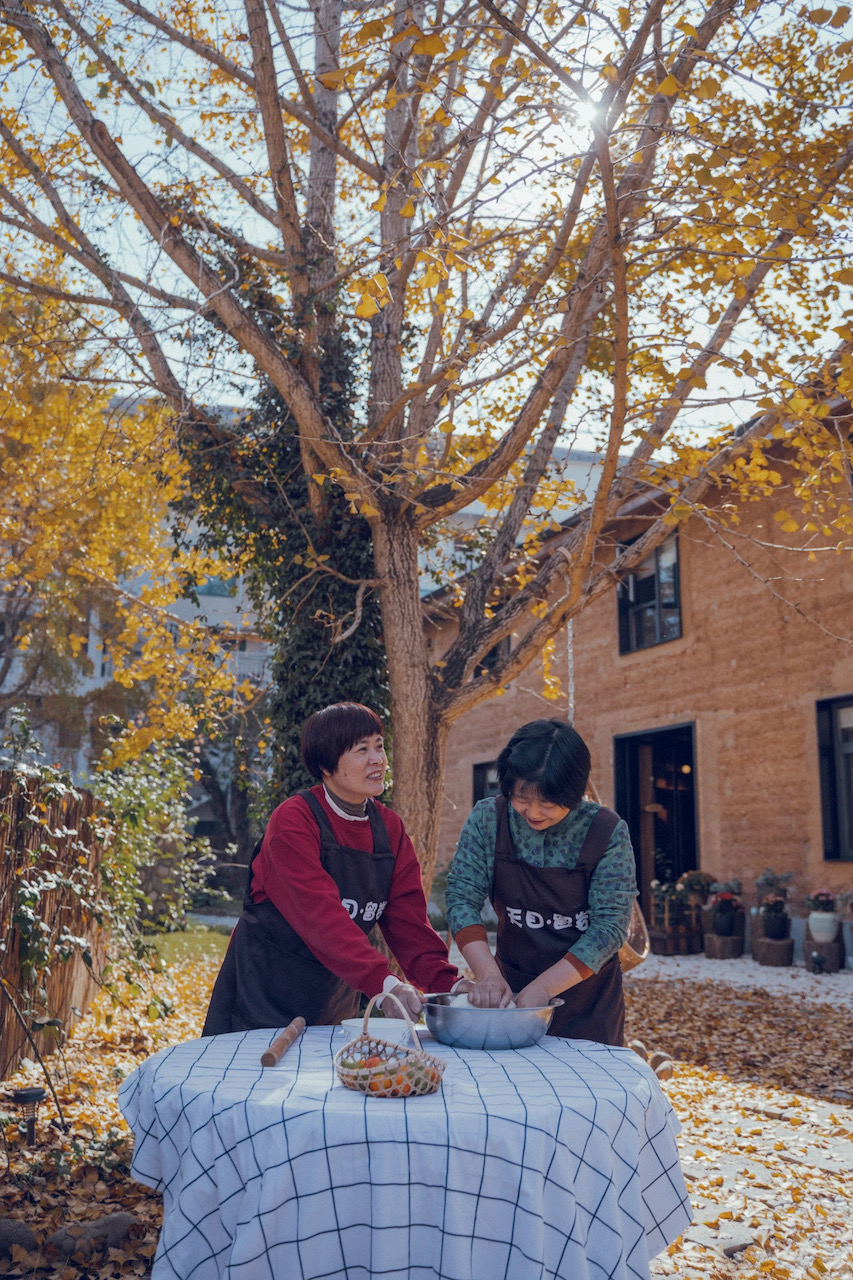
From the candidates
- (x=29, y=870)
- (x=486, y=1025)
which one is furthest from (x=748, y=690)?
(x=486, y=1025)

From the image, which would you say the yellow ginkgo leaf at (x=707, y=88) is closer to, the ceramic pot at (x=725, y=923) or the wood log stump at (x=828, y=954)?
the wood log stump at (x=828, y=954)

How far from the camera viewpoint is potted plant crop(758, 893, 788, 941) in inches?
425

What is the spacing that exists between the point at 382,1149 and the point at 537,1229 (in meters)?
0.29

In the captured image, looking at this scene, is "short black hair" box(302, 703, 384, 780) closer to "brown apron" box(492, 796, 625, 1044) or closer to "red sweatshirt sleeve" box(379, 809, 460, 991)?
"red sweatshirt sleeve" box(379, 809, 460, 991)

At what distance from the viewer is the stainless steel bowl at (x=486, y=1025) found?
2.30 m

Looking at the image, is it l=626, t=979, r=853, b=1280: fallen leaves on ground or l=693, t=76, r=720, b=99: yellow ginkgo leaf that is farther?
l=626, t=979, r=853, b=1280: fallen leaves on ground

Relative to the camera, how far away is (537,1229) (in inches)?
66.1

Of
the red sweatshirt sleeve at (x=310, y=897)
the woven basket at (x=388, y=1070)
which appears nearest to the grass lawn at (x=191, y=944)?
the red sweatshirt sleeve at (x=310, y=897)

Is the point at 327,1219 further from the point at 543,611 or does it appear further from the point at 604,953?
the point at 543,611

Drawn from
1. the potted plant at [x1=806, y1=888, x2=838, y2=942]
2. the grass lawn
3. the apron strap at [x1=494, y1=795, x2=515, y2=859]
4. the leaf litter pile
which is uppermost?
the apron strap at [x1=494, y1=795, x2=515, y2=859]

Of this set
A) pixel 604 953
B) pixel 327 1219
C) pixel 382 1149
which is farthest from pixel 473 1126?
pixel 604 953

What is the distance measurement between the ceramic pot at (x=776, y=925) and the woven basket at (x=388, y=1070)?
976cm

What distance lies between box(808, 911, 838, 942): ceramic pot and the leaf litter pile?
1.96 m

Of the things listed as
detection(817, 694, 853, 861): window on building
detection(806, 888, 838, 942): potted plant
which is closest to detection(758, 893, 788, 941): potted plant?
detection(806, 888, 838, 942): potted plant
